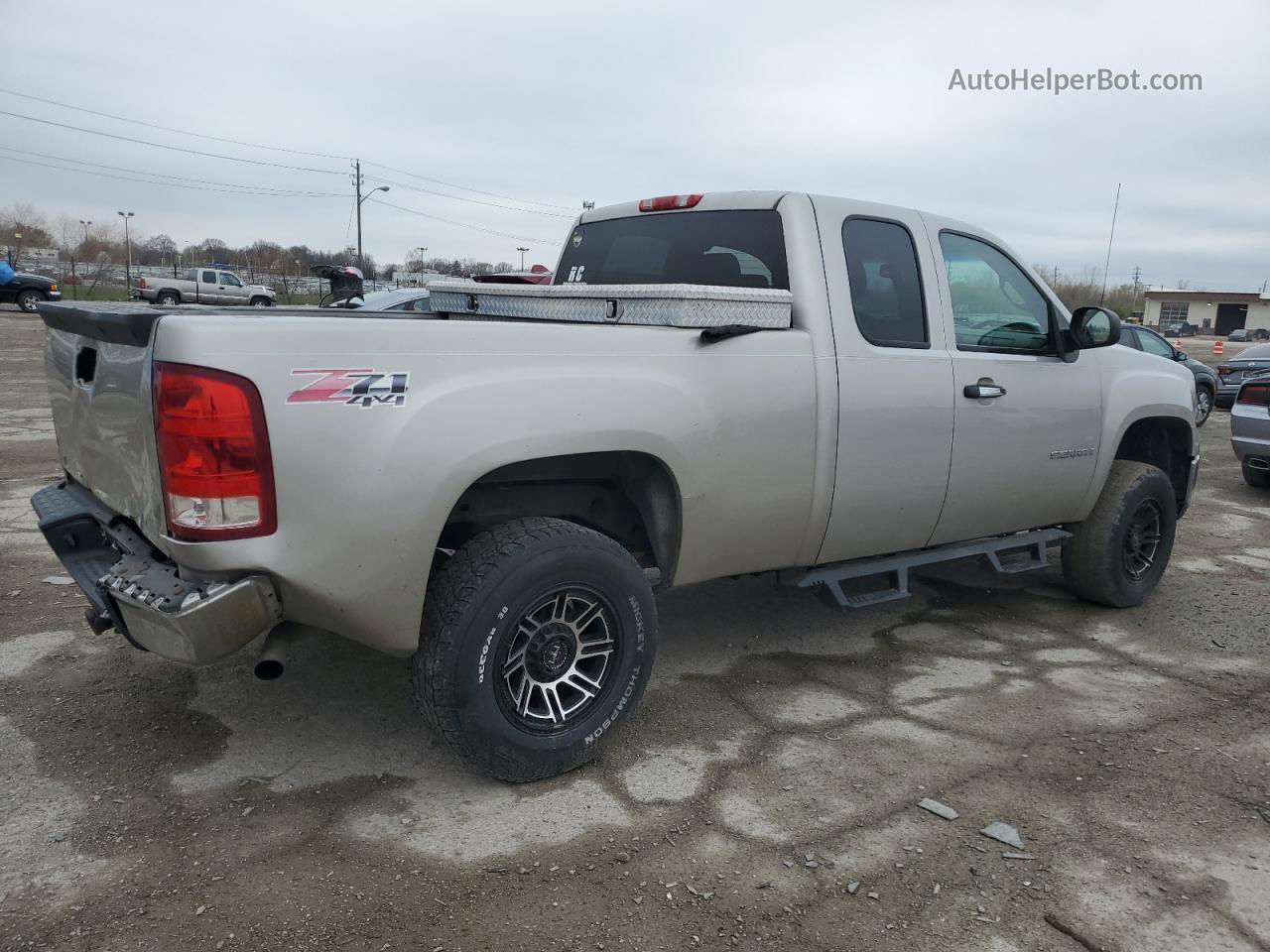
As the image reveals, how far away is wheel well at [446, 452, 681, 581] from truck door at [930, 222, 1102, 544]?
1.44 m

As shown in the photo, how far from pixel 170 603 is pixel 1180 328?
98.8 meters

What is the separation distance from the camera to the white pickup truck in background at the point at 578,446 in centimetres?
260

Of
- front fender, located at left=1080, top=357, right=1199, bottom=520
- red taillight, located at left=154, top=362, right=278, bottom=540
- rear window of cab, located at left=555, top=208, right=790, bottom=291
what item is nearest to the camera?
red taillight, located at left=154, top=362, right=278, bottom=540

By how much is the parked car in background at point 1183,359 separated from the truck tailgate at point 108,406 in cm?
1230

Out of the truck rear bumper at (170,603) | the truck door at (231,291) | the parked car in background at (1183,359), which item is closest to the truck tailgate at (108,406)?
the truck rear bumper at (170,603)

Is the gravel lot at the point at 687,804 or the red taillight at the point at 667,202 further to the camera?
the red taillight at the point at 667,202

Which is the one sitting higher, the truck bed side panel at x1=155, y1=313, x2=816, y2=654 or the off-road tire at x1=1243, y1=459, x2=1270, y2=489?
the truck bed side panel at x1=155, y1=313, x2=816, y2=654

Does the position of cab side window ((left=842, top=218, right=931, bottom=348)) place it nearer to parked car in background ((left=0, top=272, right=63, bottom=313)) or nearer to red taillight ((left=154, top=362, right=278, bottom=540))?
red taillight ((left=154, top=362, right=278, bottom=540))

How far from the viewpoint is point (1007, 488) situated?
4469mm

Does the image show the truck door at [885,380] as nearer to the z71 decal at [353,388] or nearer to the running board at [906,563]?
the running board at [906,563]

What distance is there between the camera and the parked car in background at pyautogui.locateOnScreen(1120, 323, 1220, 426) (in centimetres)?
1284

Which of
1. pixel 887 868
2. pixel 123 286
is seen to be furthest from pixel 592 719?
pixel 123 286

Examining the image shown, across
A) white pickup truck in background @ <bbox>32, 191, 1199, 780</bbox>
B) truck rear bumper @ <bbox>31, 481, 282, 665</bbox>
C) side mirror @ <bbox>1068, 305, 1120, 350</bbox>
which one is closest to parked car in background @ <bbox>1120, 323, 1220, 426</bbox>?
side mirror @ <bbox>1068, 305, 1120, 350</bbox>

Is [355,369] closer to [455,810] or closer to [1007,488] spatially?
[455,810]
